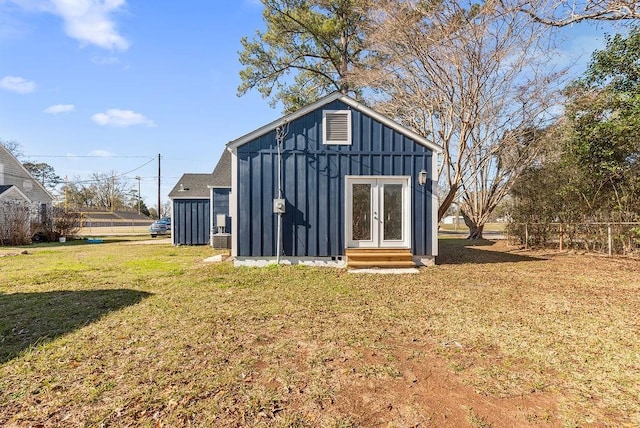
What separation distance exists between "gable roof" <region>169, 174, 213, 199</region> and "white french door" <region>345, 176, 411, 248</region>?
835cm

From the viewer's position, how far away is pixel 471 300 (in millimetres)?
5320

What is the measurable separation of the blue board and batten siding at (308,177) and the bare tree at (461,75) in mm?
3646

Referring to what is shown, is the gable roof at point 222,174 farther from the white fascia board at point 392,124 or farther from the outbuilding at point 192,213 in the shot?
the white fascia board at point 392,124

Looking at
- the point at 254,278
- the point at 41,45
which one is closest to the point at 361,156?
the point at 254,278

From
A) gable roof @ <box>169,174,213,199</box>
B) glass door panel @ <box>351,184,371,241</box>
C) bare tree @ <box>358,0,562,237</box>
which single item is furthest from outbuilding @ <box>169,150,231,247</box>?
glass door panel @ <box>351,184,371,241</box>

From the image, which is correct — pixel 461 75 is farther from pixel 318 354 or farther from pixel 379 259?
pixel 318 354

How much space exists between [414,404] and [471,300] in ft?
10.9

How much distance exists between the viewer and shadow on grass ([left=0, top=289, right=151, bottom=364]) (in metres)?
3.63

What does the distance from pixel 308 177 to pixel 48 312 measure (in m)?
5.35

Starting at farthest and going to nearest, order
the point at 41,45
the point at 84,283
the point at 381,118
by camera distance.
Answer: the point at 41,45
the point at 381,118
the point at 84,283

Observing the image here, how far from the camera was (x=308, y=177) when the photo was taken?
826 cm

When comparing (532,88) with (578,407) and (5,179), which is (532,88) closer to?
(578,407)

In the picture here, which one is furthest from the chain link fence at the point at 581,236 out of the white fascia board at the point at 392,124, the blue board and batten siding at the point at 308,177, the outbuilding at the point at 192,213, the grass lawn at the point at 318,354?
the outbuilding at the point at 192,213

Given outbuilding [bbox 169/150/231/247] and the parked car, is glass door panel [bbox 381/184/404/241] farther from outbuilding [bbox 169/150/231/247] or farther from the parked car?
the parked car
